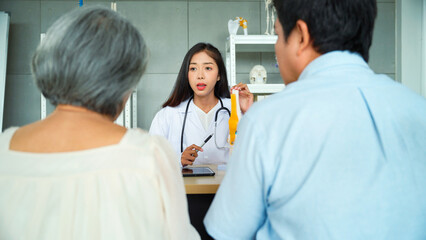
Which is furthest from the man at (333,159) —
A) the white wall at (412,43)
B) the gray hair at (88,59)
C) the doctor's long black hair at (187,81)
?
the white wall at (412,43)

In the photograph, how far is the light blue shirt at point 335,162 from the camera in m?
0.81

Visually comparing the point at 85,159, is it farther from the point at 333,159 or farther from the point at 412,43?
the point at 412,43

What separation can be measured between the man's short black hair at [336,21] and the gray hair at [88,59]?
0.40 metres

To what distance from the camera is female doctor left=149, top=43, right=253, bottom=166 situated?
2.43m

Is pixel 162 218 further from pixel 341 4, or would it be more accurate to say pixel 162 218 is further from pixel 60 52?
pixel 341 4

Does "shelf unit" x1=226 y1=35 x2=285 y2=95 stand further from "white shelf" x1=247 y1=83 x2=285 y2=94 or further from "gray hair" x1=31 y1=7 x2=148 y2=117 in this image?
"gray hair" x1=31 y1=7 x2=148 y2=117

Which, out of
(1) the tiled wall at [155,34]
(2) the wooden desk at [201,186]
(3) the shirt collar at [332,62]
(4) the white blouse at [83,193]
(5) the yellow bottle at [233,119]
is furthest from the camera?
(1) the tiled wall at [155,34]

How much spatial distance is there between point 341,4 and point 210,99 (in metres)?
1.73

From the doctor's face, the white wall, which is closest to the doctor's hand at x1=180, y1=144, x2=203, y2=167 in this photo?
the doctor's face

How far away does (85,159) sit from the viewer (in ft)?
2.59

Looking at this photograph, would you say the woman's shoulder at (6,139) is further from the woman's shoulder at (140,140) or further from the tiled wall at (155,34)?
the tiled wall at (155,34)

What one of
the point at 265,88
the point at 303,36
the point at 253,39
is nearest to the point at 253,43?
the point at 253,39

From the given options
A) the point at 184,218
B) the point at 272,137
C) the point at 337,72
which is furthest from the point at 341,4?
the point at 184,218

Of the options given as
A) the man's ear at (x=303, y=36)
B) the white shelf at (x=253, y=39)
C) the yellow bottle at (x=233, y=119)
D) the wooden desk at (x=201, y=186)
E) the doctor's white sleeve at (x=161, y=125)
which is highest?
the white shelf at (x=253, y=39)
